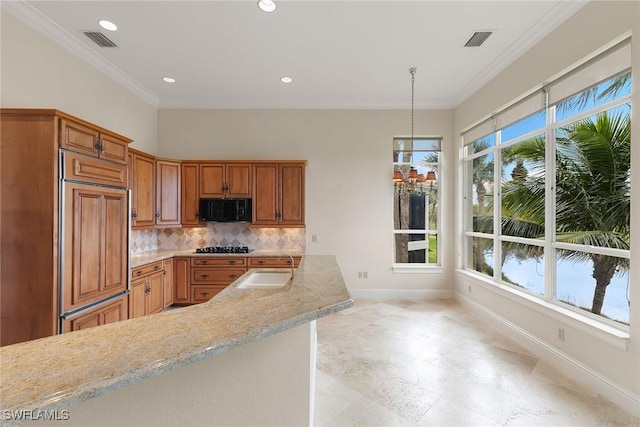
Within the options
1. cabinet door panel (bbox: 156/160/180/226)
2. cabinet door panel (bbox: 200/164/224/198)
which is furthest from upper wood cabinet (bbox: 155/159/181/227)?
cabinet door panel (bbox: 200/164/224/198)

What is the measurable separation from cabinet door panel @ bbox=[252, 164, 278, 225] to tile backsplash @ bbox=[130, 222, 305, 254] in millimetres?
381

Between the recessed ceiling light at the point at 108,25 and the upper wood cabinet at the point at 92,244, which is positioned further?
the recessed ceiling light at the point at 108,25

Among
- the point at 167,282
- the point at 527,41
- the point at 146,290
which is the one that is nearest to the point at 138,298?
the point at 146,290

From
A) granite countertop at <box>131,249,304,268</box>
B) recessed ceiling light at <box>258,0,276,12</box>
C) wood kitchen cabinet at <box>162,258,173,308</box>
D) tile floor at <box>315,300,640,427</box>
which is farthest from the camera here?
wood kitchen cabinet at <box>162,258,173,308</box>

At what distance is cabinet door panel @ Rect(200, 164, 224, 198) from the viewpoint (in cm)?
461

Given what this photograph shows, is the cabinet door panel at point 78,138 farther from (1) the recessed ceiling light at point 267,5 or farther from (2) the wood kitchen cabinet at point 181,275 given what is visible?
(2) the wood kitchen cabinet at point 181,275

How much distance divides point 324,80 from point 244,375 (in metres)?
3.95

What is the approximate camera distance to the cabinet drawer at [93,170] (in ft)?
7.41

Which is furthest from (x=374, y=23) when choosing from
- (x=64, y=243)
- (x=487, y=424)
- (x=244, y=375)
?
(x=487, y=424)

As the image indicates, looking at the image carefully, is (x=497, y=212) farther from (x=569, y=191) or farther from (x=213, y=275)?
(x=213, y=275)

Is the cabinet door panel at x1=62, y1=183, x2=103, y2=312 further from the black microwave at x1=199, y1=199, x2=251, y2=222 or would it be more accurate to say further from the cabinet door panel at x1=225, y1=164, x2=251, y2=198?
the cabinet door panel at x1=225, y1=164, x2=251, y2=198

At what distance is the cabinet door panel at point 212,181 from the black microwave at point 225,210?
0.14m

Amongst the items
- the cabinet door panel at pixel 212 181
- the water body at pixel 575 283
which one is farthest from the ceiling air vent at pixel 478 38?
the cabinet door panel at pixel 212 181

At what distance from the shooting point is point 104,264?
8.59 ft
